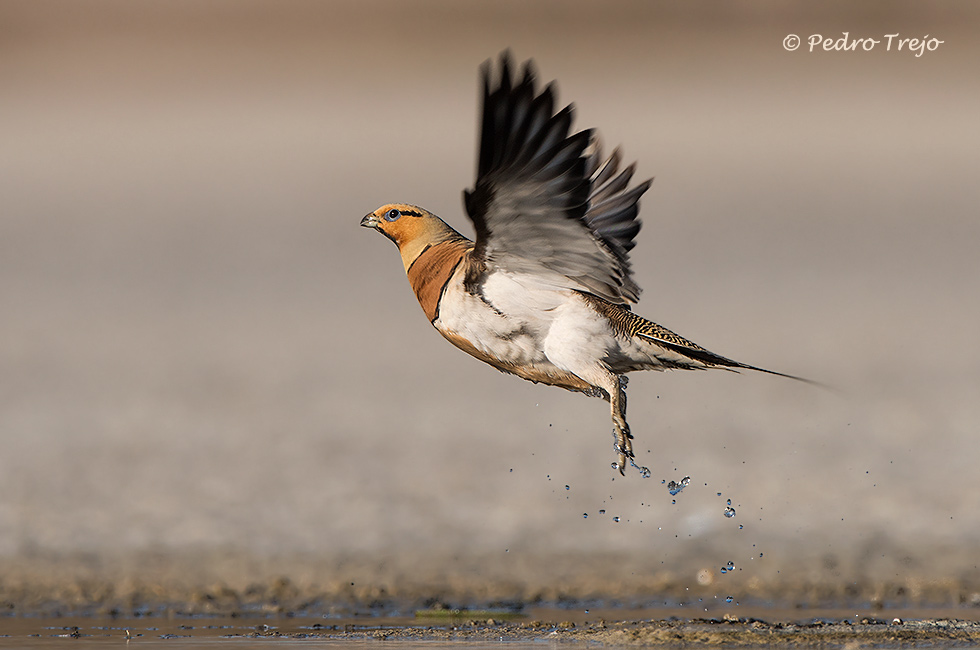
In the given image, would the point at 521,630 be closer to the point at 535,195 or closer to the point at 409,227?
the point at 409,227

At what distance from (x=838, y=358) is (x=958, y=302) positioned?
10.2ft

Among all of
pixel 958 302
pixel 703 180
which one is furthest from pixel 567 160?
pixel 703 180

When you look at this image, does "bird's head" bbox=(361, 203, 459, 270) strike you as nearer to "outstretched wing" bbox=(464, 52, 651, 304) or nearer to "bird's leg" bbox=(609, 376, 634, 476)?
"outstretched wing" bbox=(464, 52, 651, 304)

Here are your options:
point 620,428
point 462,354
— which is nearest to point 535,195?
point 620,428

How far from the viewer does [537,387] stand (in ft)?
51.3

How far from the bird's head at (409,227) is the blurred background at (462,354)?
241cm

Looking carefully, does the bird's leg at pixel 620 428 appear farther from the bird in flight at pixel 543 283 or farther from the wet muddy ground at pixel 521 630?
the wet muddy ground at pixel 521 630

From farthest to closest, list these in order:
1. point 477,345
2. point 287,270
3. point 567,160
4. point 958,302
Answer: point 287,270 < point 958,302 < point 477,345 < point 567,160

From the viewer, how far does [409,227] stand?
907 centimetres

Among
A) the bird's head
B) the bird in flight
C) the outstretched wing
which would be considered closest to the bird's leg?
the bird in flight

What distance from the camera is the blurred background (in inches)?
418

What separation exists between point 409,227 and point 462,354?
323 inches

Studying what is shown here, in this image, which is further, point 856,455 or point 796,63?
point 796,63

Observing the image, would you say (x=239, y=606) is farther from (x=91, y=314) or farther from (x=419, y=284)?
(x=91, y=314)
